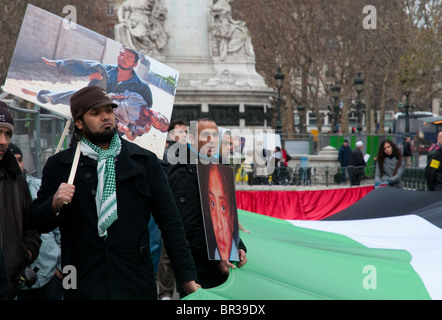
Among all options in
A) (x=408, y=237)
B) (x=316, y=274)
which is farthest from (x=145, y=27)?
(x=316, y=274)

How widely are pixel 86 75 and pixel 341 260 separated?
279 cm

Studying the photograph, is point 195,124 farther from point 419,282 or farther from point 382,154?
point 382,154

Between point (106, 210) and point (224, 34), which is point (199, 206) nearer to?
point (106, 210)

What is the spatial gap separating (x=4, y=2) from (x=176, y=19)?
12168mm

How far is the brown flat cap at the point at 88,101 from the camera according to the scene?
16.5ft

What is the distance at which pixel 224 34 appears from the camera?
31672mm

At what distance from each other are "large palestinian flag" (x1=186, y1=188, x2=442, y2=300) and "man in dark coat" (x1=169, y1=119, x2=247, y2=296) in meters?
0.21

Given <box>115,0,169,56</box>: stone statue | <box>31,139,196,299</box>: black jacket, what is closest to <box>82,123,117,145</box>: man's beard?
<box>31,139,196,299</box>: black jacket

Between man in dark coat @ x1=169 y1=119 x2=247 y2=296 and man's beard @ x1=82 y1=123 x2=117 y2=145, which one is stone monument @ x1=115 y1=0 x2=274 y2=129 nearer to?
man in dark coat @ x1=169 y1=119 x2=247 y2=296

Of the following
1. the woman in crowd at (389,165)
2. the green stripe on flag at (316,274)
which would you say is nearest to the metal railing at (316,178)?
the woman in crowd at (389,165)

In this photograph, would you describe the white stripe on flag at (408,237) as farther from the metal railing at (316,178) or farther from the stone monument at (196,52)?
the stone monument at (196,52)

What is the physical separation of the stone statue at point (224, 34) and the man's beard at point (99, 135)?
1049 inches

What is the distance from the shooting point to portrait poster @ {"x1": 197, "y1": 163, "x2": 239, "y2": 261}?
6289 millimetres

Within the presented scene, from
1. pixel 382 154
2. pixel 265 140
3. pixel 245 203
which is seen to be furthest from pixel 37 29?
pixel 265 140
